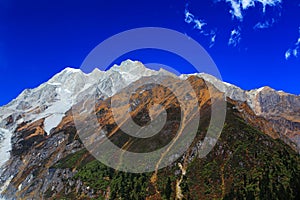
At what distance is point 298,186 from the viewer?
152m

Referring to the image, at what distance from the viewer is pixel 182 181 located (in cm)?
18700

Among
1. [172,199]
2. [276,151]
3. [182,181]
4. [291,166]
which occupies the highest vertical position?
[276,151]

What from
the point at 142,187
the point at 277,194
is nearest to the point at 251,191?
the point at 277,194

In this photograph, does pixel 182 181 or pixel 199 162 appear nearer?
pixel 182 181

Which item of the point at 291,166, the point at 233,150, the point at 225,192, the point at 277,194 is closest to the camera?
the point at 277,194

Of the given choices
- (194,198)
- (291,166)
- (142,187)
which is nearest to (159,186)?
(142,187)

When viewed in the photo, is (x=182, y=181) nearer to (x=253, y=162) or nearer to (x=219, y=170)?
(x=219, y=170)

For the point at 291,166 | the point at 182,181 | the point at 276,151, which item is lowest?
the point at 182,181

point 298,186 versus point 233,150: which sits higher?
point 233,150

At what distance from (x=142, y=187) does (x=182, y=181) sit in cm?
2081

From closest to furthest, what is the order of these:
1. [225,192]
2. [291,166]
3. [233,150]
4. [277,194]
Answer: [277,194] → [225,192] → [291,166] → [233,150]

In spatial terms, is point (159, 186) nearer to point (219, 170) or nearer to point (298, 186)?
point (219, 170)

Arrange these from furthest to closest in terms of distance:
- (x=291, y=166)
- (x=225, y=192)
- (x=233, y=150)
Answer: (x=233, y=150)
(x=291, y=166)
(x=225, y=192)

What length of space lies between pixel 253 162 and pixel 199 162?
28.2 metres
